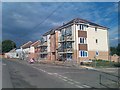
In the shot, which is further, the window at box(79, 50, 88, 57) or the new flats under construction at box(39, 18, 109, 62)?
the new flats under construction at box(39, 18, 109, 62)

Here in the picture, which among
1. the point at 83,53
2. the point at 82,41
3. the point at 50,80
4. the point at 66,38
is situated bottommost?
the point at 50,80

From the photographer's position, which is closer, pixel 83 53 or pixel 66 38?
pixel 83 53

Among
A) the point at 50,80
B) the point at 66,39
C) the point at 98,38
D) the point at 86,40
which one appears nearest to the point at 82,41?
the point at 86,40

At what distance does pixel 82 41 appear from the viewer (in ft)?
171

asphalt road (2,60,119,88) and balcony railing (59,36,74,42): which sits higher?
balcony railing (59,36,74,42)

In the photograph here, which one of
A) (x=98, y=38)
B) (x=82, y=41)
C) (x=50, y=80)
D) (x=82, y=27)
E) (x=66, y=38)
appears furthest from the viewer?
(x=98, y=38)

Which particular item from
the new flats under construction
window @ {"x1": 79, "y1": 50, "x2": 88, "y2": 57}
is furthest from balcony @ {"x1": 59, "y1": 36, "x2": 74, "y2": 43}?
window @ {"x1": 79, "y1": 50, "x2": 88, "y2": 57}

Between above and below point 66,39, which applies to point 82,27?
above

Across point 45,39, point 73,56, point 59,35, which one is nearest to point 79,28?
point 73,56

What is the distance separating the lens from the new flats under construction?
51.2 meters

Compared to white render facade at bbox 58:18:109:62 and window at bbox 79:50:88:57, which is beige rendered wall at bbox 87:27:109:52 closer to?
white render facade at bbox 58:18:109:62

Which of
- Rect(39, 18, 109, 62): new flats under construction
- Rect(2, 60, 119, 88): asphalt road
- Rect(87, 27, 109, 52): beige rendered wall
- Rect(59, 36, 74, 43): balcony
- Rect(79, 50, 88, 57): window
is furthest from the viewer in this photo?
Rect(87, 27, 109, 52): beige rendered wall

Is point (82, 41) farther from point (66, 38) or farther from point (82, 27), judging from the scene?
point (66, 38)

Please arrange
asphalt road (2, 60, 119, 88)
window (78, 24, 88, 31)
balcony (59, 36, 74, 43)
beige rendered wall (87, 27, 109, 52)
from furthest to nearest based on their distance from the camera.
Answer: beige rendered wall (87, 27, 109, 52), balcony (59, 36, 74, 43), window (78, 24, 88, 31), asphalt road (2, 60, 119, 88)
